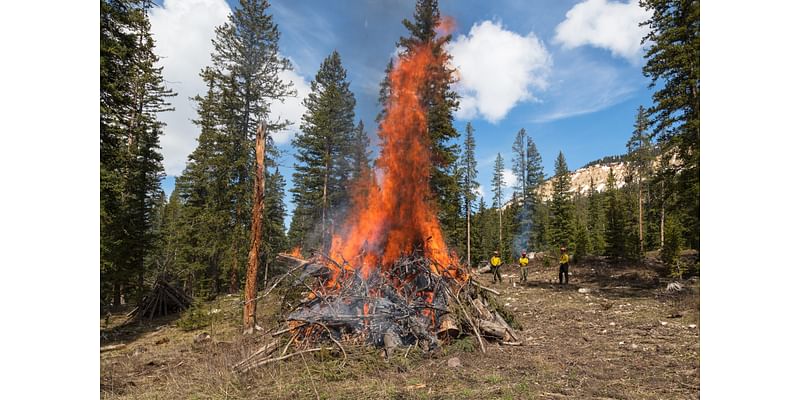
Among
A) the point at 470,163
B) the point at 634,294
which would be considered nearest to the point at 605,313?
the point at 634,294

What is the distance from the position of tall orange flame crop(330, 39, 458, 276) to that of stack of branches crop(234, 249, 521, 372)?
0.42m

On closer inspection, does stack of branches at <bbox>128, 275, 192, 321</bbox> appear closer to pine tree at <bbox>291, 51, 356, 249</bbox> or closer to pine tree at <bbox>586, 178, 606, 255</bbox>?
pine tree at <bbox>291, 51, 356, 249</bbox>

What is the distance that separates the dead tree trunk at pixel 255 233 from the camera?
36.3 ft

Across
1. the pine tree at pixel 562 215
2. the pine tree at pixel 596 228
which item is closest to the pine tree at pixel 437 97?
the pine tree at pixel 562 215

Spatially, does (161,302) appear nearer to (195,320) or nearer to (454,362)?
(195,320)

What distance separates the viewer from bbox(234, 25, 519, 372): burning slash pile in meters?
8.24

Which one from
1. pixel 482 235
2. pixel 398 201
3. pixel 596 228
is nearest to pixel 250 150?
pixel 398 201

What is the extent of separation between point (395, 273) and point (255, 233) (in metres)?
4.44

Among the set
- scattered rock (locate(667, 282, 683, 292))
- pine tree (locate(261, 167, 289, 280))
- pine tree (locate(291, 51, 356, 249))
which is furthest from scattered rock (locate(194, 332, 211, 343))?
scattered rock (locate(667, 282, 683, 292))

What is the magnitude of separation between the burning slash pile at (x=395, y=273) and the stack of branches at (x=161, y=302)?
12.9 m

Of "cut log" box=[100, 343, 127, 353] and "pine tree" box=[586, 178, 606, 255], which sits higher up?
"pine tree" box=[586, 178, 606, 255]

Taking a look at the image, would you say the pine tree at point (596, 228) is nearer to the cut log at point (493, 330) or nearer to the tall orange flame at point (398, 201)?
the tall orange flame at point (398, 201)

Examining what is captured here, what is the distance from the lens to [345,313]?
8617mm

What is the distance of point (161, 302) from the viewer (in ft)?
63.4
